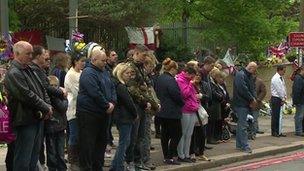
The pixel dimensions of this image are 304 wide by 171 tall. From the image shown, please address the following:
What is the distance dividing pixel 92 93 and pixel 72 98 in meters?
1.39

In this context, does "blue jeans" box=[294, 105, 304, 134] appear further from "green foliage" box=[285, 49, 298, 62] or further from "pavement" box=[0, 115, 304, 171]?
"green foliage" box=[285, 49, 298, 62]

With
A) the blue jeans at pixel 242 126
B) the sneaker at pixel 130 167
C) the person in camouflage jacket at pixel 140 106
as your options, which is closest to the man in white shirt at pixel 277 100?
the blue jeans at pixel 242 126

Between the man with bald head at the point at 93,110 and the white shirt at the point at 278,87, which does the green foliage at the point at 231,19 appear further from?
the man with bald head at the point at 93,110

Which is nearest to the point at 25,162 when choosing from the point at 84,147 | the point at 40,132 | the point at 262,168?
the point at 40,132

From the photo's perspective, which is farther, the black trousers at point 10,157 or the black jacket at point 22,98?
the black trousers at point 10,157

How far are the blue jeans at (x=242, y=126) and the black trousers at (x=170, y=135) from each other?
216 centimetres

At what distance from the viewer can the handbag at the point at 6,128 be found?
7152 mm

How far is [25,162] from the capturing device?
7.29m

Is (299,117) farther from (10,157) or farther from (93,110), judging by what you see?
(10,157)

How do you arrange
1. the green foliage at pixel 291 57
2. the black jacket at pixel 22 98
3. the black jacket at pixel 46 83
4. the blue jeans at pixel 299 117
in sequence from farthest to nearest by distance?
the green foliage at pixel 291 57
the blue jeans at pixel 299 117
the black jacket at pixel 46 83
the black jacket at pixel 22 98

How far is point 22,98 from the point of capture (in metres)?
7.12

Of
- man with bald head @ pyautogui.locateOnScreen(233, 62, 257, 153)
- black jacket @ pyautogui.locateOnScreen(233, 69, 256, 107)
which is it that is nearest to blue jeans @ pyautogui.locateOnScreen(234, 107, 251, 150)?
man with bald head @ pyautogui.locateOnScreen(233, 62, 257, 153)

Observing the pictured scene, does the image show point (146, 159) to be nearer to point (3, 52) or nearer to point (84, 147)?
point (84, 147)

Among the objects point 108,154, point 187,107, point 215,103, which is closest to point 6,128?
point 108,154
